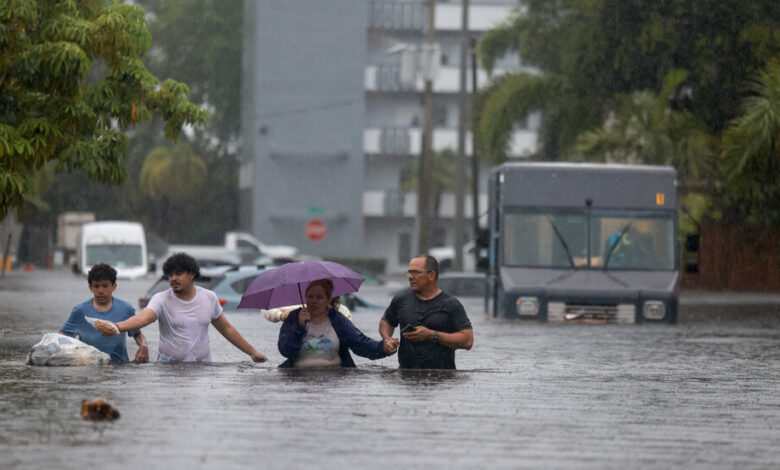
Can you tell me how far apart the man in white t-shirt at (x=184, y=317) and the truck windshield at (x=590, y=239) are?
41.1 feet

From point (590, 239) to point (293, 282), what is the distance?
524 inches

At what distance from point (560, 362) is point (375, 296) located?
71.0 feet

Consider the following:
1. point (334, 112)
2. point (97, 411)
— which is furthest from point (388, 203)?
point (97, 411)

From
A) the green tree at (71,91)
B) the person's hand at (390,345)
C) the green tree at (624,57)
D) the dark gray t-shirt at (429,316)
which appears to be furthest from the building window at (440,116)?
the person's hand at (390,345)

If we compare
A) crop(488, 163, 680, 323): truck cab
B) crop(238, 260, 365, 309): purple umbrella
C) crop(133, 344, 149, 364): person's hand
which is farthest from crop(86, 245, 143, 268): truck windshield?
crop(238, 260, 365, 309): purple umbrella

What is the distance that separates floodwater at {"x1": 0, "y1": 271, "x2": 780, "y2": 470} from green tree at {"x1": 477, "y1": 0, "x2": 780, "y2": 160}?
21.7 meters

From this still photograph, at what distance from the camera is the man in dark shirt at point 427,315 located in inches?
483

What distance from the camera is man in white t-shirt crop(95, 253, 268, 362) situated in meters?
12.4

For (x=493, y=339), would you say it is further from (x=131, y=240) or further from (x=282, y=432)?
(x=131, y=240)

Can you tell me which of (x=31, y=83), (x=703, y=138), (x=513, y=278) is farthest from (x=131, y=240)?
(x=31, y=83)

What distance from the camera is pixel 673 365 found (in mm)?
16766

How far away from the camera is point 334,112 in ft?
226

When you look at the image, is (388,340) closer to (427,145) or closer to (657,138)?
(657,138)

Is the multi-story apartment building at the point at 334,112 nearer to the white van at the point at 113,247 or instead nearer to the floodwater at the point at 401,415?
the white van at the point at 113,247
